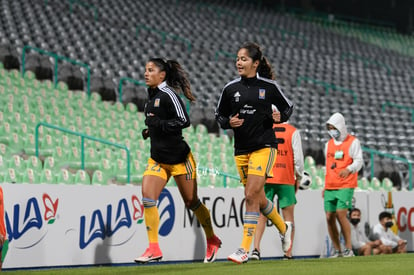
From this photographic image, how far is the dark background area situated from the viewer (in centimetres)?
4078

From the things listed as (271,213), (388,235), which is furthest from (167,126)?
(388,235)

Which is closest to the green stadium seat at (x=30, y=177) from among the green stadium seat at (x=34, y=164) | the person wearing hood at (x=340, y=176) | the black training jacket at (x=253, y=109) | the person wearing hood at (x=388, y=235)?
the green stadium seat at (x=34, y=164)

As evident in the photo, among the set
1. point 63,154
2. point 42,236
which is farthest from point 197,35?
point 42,236

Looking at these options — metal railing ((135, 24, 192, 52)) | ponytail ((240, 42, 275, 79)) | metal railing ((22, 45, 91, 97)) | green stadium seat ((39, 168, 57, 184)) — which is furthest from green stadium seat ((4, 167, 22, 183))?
metal railing ((135, 24, 192, 52))

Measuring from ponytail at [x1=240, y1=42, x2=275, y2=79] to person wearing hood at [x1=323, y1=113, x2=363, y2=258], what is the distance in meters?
2.98

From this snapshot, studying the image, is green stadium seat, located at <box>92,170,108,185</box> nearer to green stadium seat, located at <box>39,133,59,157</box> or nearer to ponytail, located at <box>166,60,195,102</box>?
green stadium seat, located at <box>39,133,59,157</box>

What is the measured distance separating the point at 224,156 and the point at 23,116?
3.49 meters

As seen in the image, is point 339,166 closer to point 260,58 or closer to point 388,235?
point 388,235

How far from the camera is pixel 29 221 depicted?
9.59 m

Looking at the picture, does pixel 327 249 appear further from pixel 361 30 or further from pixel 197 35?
pixel 361 30

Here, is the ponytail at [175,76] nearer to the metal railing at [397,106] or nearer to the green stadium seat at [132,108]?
the green stadium seat at [132,108]

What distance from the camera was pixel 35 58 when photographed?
19141 mm

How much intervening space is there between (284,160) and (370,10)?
108ft

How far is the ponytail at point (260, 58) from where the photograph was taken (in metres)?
8.23
